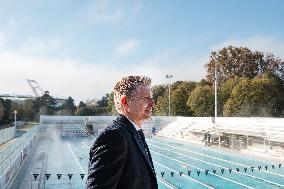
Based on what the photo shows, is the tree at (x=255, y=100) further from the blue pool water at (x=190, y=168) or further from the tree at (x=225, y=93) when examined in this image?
the blue pool water at (x=190, y=168)

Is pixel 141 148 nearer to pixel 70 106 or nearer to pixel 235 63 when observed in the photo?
Result: pixel 235 63

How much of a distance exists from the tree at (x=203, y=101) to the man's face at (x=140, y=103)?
157ft

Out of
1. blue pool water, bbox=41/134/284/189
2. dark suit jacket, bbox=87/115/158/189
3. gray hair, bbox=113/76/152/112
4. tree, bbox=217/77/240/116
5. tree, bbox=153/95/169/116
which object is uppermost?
tree, bbox=217/77/240/116

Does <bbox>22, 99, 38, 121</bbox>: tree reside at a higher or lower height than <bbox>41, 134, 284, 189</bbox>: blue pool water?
higher

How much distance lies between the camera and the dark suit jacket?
187 cm

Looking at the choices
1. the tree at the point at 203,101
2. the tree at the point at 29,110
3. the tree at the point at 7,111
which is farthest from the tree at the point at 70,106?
the tree at the point at 203,101

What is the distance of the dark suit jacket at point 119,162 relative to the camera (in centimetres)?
187

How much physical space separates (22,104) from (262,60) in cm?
3875

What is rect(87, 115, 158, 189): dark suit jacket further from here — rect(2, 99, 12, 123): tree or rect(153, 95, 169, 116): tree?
rect(2, 99, 12, 123): tree

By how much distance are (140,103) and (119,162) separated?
39cm

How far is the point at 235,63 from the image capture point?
191ft

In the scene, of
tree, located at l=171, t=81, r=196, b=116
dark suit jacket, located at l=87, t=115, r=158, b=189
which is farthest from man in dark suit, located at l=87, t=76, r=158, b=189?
tree, located at l=171, t=81, r=196, b=116

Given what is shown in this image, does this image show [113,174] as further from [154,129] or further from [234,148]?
[154,129]

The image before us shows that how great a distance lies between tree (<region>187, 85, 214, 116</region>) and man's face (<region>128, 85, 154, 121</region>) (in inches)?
1879
